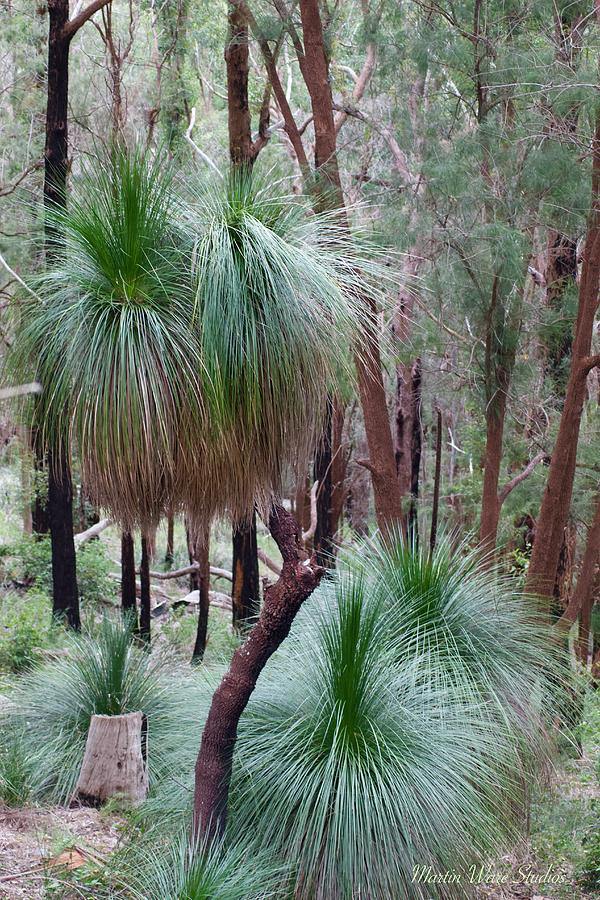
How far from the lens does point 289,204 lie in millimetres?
3672

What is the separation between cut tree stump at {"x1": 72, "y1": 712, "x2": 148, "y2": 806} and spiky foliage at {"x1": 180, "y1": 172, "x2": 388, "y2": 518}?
2239mm

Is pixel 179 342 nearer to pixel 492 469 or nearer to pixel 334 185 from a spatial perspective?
pixel 492 469

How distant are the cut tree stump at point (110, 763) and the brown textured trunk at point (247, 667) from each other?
120 cm

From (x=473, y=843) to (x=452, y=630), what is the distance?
154 cm

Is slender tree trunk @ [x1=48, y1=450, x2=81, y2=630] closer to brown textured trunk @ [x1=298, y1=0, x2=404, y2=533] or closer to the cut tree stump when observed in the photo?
brown textured trunk @ [x1=298, y1=0, x2=404, y2=533]

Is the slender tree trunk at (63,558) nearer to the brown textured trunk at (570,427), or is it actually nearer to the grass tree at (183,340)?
the brown textured trunk at (570,427)

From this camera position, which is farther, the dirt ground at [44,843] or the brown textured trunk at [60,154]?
the brown textured trunk at [60,154]

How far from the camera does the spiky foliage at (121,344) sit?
322cm

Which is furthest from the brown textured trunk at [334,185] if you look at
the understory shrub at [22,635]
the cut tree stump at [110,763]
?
the understory shrub at [22,635]

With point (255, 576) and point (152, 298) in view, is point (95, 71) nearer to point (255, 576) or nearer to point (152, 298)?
point (255, 576)

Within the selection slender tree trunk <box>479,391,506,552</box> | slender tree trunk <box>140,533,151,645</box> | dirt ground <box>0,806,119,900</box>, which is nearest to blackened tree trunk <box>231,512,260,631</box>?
slender tree trunk <box>140,533,151,645</box>

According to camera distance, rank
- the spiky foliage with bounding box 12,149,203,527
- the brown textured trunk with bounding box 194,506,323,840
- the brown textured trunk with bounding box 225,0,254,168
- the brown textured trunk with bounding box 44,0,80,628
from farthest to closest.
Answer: the brown textured trunk with bounding box 225,0,254,168 → the brown textured trunk with bounding box 44,0,80,628 → the brown textured trunk with bounding box 194,506,323,840 → the spiky foliage with bounding box 12,149,203,527

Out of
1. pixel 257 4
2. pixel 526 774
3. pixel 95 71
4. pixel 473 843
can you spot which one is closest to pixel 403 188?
pixel 257 4

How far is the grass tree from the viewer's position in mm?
3248
